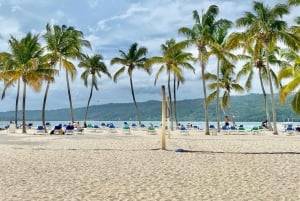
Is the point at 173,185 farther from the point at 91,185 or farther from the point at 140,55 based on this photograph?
the point at 140,55

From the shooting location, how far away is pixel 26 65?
101ft

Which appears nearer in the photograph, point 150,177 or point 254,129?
point 150,177

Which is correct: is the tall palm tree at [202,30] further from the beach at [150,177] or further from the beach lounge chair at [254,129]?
the beach at [150,177]

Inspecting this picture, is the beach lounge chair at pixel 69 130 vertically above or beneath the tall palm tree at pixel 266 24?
beneath

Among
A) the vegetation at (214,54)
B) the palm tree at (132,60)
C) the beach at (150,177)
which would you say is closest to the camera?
the beach at (150,177)

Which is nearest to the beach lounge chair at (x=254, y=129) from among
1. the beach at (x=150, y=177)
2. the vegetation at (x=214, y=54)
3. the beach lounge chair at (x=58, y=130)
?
the vegetation at (x=214, y=54)

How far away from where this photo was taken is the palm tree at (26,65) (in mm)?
30809

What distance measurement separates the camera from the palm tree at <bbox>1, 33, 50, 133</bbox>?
30.8 m

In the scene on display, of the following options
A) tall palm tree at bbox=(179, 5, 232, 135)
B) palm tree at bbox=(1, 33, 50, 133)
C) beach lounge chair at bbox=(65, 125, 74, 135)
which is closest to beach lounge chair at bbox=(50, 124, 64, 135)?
beach lounge chair at bbox=(65, 125, 74, 135)

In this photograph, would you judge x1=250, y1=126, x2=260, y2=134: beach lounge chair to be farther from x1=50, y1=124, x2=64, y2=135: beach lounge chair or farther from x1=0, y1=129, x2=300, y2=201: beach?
x1=0, y1=129, x2=300, y2=201: beach

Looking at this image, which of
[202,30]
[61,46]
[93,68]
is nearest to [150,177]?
[202,30]

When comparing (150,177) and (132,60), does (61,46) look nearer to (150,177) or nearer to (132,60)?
(132,60)

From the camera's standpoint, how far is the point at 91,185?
859 cm

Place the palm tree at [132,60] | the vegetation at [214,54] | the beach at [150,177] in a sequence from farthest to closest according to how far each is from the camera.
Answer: the palm tree at [132,60] → the vegetation at [214,54] → the beach at [150,177]
